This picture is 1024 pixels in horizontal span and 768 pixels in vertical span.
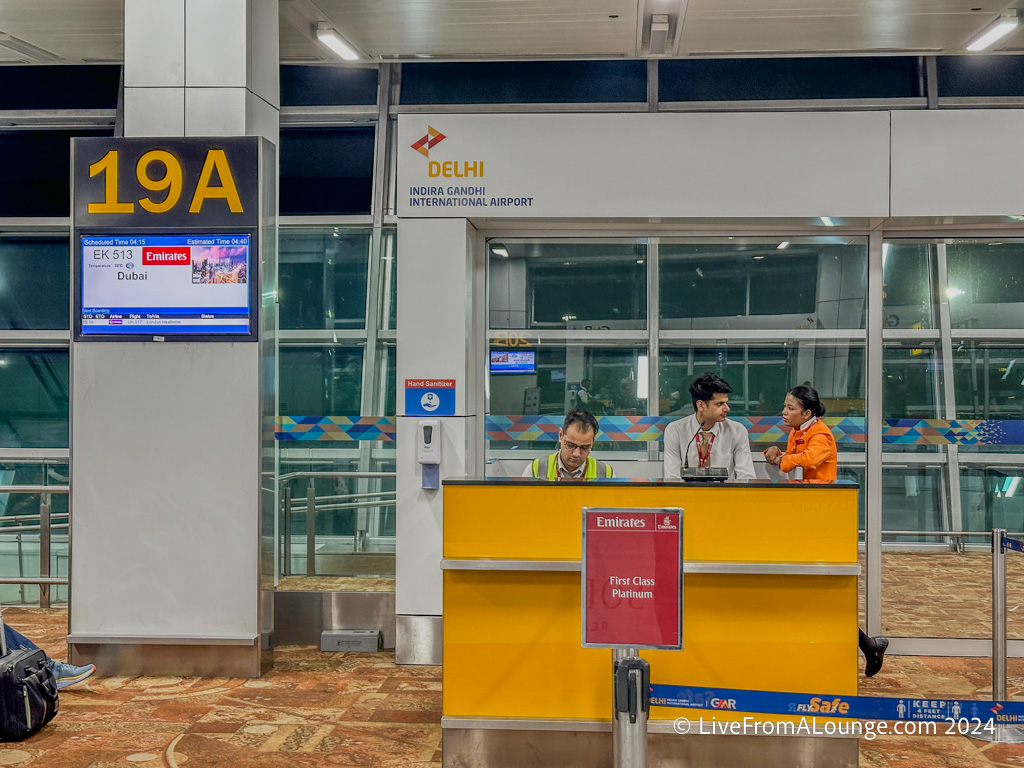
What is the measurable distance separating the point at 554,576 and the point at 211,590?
2.28 meters

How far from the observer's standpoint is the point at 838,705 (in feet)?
11.2

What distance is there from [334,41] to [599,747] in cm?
565

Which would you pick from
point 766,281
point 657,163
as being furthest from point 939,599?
point 657,163

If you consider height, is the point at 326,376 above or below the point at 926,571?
above

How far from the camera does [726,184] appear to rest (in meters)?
5.21

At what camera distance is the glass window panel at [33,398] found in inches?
347

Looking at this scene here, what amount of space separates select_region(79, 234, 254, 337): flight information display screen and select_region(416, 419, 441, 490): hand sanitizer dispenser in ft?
3.68

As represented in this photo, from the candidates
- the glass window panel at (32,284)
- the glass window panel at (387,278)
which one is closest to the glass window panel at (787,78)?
the glass window panel at (387,278)

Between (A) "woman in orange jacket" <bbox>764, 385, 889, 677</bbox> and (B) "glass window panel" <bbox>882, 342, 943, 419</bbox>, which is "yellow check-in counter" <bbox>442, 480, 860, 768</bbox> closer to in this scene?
(A) "woman in orange jacket" <bbox>764, 385, 889, 677</bbox>

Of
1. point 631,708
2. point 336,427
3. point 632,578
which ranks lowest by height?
point 631,708

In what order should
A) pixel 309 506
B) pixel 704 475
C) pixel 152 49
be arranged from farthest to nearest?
pixel 309 506 < pixel 152 49 < pixel 704 475

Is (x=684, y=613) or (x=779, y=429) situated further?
(x=779, y=429)

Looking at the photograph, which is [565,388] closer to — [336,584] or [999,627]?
[336,584]

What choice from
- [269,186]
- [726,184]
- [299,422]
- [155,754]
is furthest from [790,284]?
[155,754]
